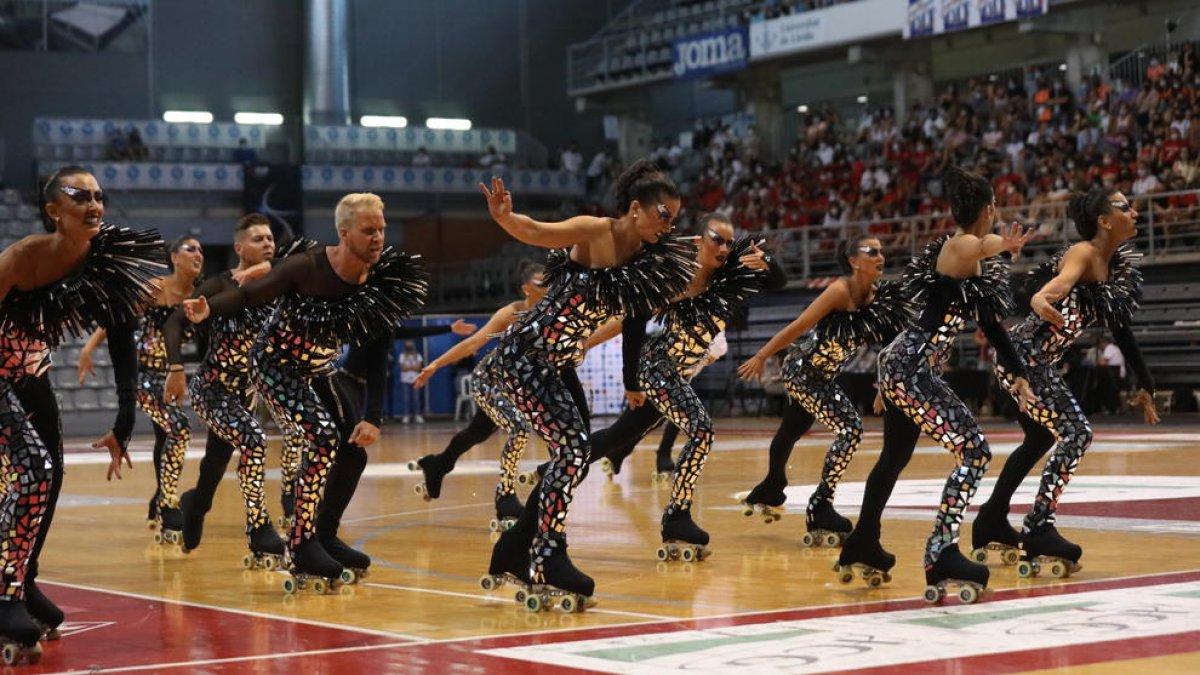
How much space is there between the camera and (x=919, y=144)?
3192 centimetres

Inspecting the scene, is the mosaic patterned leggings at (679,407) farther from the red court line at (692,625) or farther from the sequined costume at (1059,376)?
the red court line at (692,625)

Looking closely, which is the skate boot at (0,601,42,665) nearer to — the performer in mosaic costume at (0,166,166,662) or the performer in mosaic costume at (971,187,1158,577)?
the performer in mosaic costume at (0,166,166,662)

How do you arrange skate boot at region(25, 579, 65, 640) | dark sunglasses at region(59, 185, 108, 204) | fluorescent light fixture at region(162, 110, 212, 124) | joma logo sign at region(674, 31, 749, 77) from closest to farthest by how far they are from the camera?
dark sunglasses at region(59, 185, 108, 204)
skate boot at region(25, 579, 65, 640)
joma logo sign at region(674, 31, 749, 77)
fluorescent light fixture at region(162, 110, 212, 124)

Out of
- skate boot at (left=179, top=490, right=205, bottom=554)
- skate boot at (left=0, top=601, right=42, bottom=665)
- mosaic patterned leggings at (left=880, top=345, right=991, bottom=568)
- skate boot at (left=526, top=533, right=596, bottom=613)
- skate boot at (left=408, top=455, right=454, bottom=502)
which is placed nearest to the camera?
skate boot at (left=0, top=601, right=42, bottom=665)

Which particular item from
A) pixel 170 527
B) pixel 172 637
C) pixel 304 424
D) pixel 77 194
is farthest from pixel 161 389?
pixel 77 194

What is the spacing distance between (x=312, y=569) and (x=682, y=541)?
2241 mm

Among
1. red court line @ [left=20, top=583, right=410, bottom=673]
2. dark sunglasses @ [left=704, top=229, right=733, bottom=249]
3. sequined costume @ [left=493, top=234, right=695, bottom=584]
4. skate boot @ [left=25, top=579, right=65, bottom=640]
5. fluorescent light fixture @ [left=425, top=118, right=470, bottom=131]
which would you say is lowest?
red court line @ [left=20, top=583, right=410, bottom=673]

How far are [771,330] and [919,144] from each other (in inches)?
184

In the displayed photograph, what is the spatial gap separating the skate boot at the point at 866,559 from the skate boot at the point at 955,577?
560 millimetres

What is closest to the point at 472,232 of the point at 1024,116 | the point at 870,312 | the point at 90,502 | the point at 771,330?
the point at 771,330

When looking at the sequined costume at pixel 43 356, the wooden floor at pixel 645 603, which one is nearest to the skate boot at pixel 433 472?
the wooden floor at pixel 645 603

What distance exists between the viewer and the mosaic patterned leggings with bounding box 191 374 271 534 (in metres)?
9.52

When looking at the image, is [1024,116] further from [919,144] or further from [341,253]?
[341,253]

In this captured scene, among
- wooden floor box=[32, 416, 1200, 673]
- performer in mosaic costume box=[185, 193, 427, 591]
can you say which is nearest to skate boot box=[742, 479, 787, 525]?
wooden floor box=[32, 416, 1200, 673]
